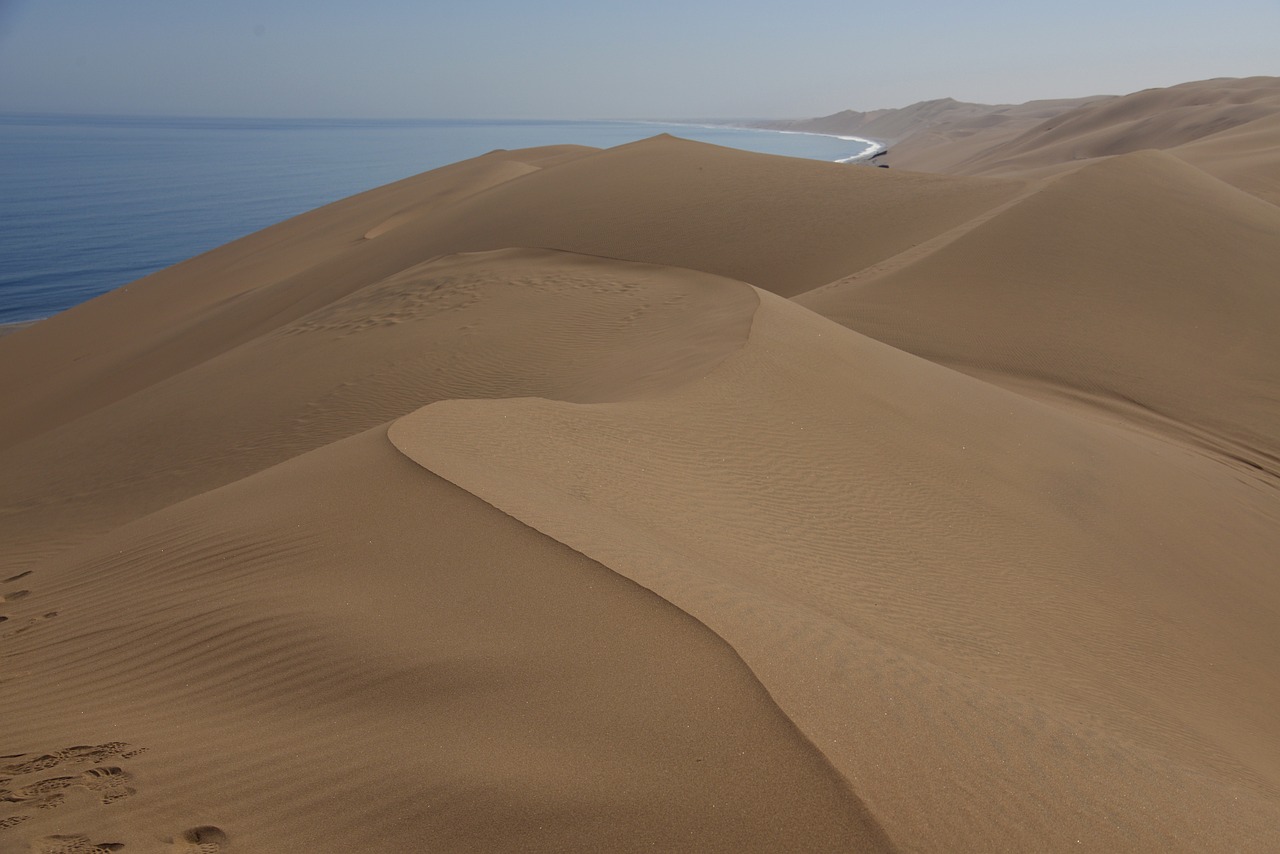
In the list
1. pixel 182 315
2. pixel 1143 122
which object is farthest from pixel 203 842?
pixel 1143 122

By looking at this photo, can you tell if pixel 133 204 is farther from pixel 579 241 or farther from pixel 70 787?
pixel 70 787

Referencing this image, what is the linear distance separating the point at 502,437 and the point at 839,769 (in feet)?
13.4

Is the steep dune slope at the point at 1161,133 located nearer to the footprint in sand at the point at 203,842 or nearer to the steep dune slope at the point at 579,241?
the steep dune slope at the point at 579,241

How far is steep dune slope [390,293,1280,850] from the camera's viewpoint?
11.0 feet

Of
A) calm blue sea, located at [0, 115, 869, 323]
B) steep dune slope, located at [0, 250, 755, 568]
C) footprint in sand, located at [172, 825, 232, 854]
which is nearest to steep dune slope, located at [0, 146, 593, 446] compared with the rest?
steep dune slope, located at [0, 250, 755, 568]

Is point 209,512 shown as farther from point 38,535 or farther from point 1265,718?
point 1265,718

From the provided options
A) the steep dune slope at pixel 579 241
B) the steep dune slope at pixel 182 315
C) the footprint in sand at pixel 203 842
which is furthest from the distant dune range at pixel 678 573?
the steep dune slope at pixel 579 241

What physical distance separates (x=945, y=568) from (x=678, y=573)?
2.52 metres

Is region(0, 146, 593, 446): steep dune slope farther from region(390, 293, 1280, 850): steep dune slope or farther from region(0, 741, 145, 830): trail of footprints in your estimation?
region(0, 741, 145, 830): trail of footprints

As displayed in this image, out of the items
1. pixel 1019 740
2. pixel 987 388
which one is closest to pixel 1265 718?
pixel 1019 740

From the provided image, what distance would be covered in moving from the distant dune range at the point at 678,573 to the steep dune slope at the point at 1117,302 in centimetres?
8

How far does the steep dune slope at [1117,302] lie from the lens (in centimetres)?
1224

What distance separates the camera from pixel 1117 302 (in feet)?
46.9

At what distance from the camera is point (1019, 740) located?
11.6 feet
